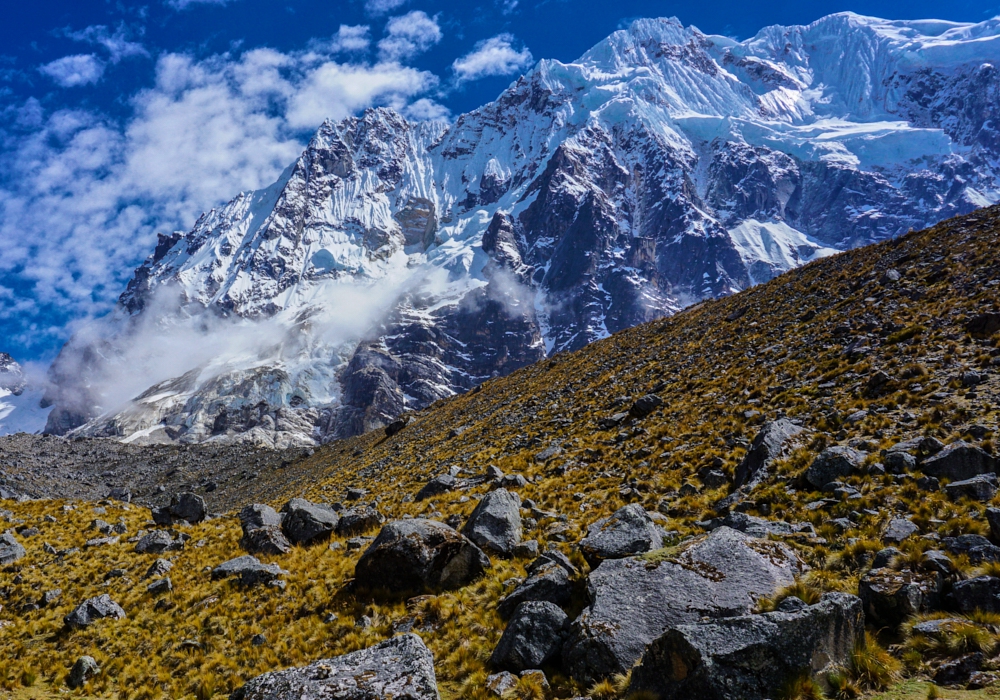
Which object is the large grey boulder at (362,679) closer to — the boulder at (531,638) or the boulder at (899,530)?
the boulder at (531,638)

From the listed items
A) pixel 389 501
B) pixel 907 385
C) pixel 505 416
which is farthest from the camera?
pixel 505 416

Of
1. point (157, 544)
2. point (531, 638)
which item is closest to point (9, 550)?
point (157, 544)

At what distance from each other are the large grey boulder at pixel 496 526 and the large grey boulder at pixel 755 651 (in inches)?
281

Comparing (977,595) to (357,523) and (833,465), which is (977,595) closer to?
(833,465)

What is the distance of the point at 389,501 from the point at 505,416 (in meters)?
14.6

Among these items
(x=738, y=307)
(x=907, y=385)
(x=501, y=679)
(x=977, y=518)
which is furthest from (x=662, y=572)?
(x=738, y=307)

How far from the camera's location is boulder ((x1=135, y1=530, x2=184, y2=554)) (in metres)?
20.5

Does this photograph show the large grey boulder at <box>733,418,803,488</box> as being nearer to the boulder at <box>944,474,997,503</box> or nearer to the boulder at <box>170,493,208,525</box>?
the boulder at <box>944,474,997,503</box>

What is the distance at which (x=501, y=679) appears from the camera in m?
8.88

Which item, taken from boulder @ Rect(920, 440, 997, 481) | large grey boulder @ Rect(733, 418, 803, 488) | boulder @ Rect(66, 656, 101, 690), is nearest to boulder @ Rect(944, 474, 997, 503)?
boulder @ Rect(920, 440, 997, 481)

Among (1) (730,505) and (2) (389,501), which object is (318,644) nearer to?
(1) (730,505)

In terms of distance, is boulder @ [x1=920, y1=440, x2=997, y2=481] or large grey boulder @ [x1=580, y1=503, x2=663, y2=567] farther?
large grey boulder @ [x1=580, y1=503, x2=663, y2=567]

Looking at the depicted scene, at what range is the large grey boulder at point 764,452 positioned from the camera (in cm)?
1453

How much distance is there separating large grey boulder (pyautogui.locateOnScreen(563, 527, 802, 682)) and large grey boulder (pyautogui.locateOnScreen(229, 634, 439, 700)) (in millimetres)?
2506
